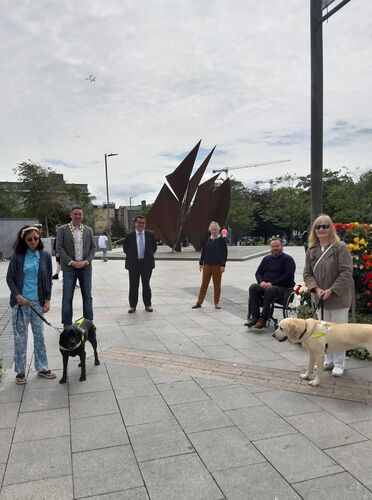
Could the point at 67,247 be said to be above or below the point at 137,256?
above

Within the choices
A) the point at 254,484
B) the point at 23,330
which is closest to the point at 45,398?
the point at 23,330

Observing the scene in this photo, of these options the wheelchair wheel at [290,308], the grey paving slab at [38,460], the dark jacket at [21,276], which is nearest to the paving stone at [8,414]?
the grey paving slab at [38,460]

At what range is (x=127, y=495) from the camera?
2521 mm

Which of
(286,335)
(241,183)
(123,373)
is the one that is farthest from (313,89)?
(241,183)

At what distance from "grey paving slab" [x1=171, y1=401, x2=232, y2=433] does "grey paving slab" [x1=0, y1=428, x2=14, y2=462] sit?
1347 mm

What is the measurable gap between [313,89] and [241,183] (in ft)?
159

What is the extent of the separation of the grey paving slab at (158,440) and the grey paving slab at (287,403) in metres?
0.94

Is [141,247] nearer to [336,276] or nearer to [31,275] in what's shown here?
[31,275]

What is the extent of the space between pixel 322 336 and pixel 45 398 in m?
2.82

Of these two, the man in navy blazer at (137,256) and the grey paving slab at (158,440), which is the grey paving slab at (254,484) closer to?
the grey paving slab at (158,440)

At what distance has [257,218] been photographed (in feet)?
178

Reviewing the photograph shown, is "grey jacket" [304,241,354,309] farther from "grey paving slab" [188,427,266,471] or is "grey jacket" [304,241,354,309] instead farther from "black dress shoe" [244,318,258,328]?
"black dress shoe" [244,318,258,328]

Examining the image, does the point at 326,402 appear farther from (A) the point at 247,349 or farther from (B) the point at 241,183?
(B) the point at 241,183

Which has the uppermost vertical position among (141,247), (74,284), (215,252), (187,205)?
(187,205)
